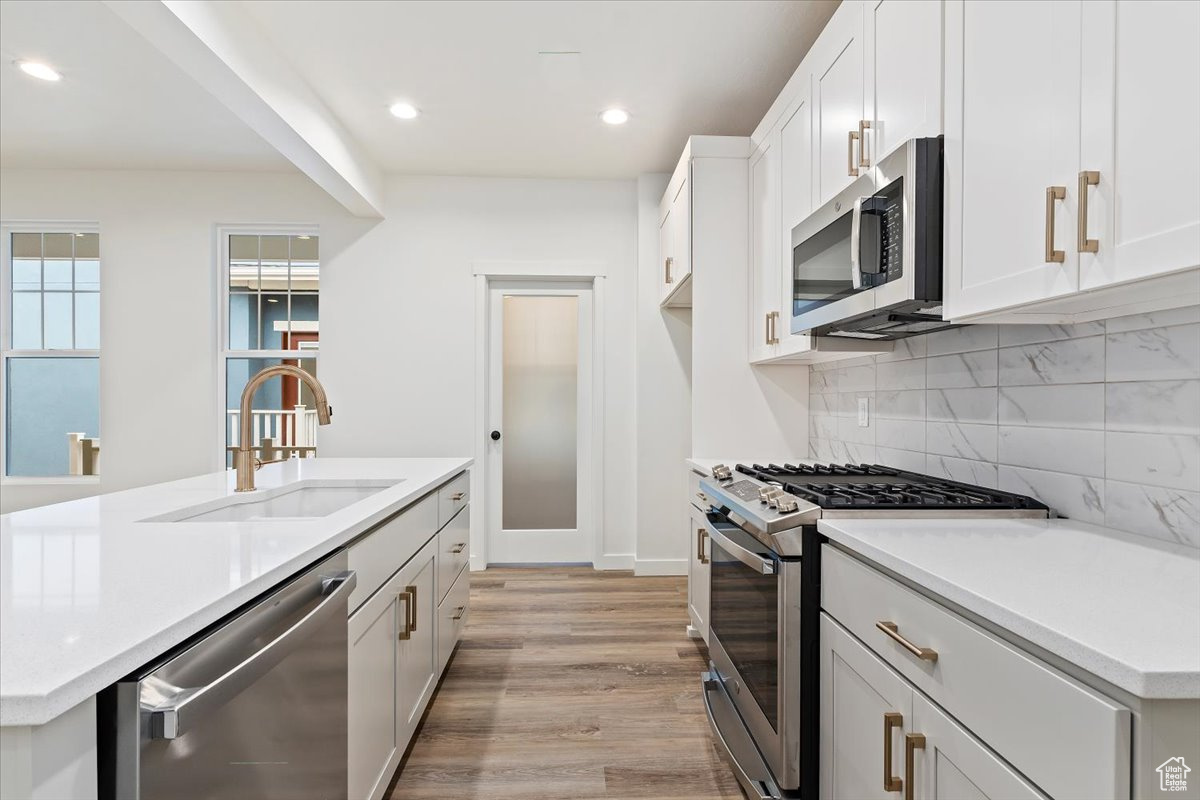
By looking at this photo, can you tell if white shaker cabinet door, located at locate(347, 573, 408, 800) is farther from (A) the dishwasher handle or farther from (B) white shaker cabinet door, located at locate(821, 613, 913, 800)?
(B) white shaker cabinet door, located at locate(821, 613, 913, 800)

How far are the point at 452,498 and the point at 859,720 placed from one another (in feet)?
5.79

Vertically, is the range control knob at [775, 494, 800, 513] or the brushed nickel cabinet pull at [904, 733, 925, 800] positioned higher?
the range control knob at [775, 494, 800, 513]

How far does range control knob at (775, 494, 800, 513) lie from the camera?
1492 mm

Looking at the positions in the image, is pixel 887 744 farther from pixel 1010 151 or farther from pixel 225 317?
pixel 225 317

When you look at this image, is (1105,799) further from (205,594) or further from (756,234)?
(756,234)

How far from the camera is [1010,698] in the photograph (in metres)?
0.82

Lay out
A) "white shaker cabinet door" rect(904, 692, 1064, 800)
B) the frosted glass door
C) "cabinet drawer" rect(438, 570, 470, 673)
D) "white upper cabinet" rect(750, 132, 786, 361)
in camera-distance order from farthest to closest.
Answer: the frosted glass door < "white upper cabinet" rect(750, 132, 786, 361) < "cabinet drawer" rect(438, 570, 470, 673) < "white shaker cabinet door" rect(904, 692, 1064, 800)

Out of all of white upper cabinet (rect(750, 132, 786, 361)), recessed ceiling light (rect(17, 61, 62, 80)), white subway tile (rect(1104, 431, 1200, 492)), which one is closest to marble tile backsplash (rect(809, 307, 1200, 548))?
white subway tile (rect(1104, 431, 1200, 492))

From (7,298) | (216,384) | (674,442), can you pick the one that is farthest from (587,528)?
(7,298)

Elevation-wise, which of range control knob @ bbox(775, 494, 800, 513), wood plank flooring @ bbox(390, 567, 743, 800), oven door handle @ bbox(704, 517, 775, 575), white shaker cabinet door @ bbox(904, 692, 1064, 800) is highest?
range control knob @ bbox(775, 494, 800, 513)

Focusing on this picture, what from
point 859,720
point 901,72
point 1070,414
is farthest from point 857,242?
point 859,720

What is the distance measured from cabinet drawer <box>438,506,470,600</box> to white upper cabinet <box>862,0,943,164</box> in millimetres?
2000

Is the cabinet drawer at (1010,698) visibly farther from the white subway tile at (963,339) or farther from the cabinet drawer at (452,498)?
the cabinet drawer at (452,498)

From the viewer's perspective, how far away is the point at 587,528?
433 cm
